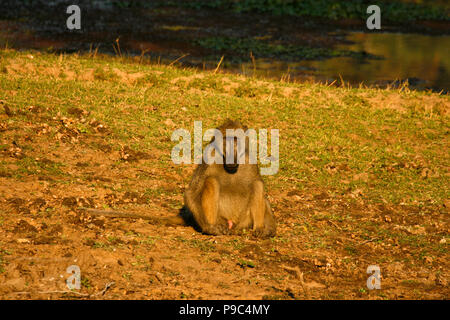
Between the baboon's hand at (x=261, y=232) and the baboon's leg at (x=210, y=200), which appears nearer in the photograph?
the baboon's leg at (x=210, y=200)

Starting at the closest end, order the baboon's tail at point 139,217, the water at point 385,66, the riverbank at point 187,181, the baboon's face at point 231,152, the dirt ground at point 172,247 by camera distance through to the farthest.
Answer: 1. the dirt ground at point 172,247
2. the riverbank at point 187,181
3. the baboon's face at point 231,152
4. the baboon's tail at point 139,217
5. the water at point 385,66

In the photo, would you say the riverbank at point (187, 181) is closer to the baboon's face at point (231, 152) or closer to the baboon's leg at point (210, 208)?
the baboon's leg at point (210, 208)

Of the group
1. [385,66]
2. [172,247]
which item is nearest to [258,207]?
[172,247]

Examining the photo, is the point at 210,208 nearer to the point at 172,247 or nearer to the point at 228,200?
the point at 228,200

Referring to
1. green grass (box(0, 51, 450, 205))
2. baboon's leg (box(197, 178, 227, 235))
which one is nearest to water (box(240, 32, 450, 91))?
green grass (box(0, 51, 450, 205))

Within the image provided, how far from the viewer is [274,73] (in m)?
19.2

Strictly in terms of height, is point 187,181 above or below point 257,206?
below

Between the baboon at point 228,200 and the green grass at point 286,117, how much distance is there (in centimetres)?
160

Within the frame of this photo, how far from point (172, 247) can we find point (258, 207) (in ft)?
3.30

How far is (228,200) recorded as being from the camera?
5828 mm

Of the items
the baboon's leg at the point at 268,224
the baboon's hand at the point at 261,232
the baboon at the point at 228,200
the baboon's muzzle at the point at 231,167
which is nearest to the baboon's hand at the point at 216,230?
the baboon at the point at 228,200

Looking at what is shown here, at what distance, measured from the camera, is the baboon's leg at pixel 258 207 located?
575 centimetres
